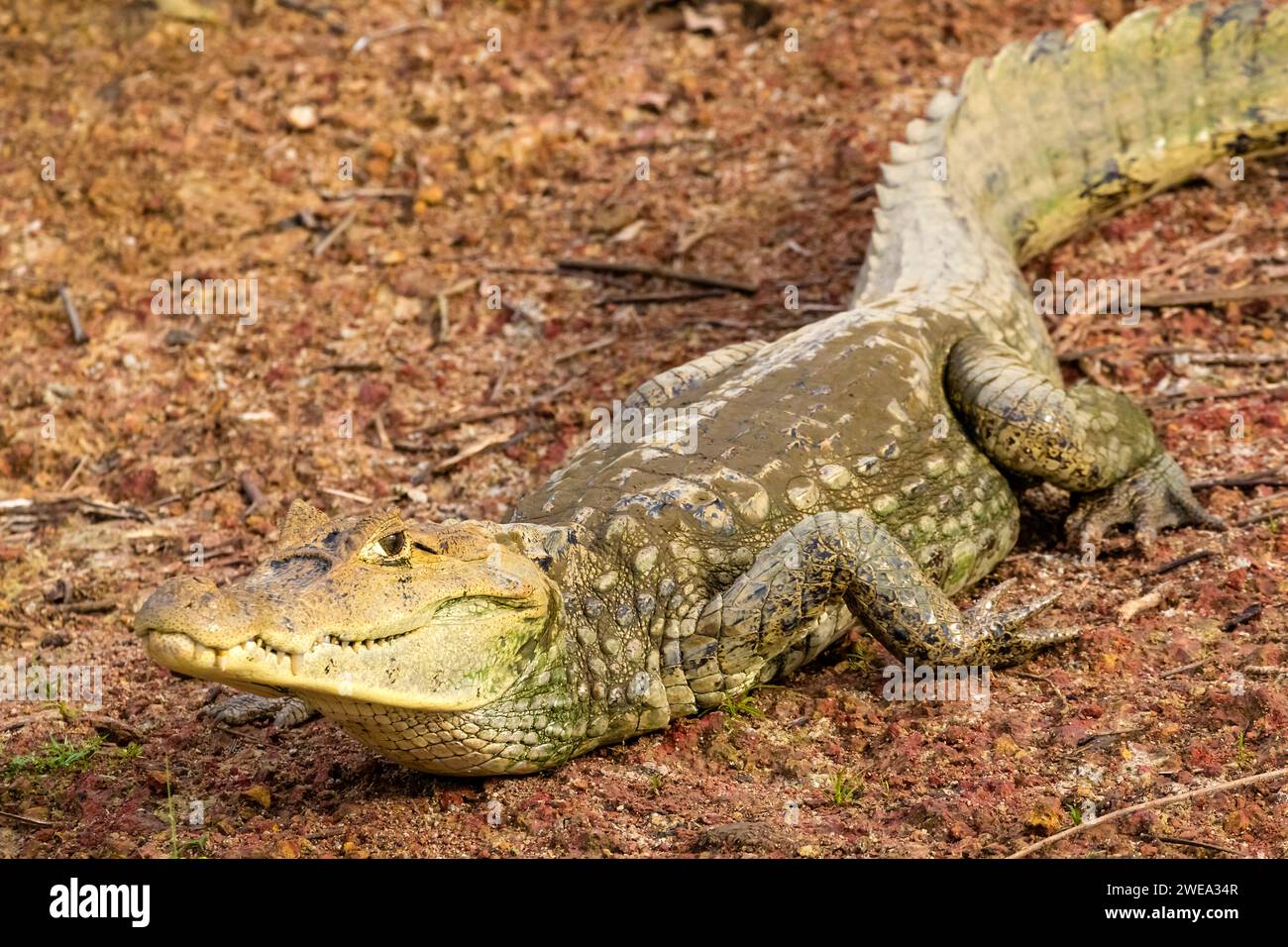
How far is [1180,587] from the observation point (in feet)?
18.3

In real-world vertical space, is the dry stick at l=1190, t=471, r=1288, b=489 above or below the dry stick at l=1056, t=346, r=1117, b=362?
below

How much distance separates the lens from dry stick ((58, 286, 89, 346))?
8.17 metres

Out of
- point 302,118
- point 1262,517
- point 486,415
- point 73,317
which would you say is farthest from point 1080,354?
point 73,317

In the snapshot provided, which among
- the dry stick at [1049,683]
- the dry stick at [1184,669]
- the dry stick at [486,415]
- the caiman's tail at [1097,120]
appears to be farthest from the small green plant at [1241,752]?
the dry stick at [486,415]

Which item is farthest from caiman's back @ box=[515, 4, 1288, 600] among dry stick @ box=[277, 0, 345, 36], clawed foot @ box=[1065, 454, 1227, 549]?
dry stick @ box=[277, 0, 345, 36]

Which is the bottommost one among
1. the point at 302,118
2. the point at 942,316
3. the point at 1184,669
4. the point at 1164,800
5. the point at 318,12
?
the point at 1164,800

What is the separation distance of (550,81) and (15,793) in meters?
6.58

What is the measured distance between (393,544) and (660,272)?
4.46m

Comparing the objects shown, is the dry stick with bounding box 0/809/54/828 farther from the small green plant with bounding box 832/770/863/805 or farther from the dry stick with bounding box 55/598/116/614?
the small green plant with bounding box 832/770/863/805

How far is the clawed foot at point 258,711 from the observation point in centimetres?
534

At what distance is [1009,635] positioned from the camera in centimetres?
519

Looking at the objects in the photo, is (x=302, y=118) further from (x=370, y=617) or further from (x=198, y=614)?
(x=198, y=614)

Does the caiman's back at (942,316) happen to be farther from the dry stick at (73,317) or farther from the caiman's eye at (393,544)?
the dry stick at (73,317)

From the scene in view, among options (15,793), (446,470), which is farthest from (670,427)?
(15,793)
